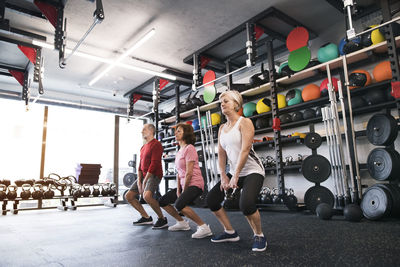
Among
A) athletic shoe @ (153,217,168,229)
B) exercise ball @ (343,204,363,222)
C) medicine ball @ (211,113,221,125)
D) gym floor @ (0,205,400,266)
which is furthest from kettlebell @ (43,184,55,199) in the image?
exercise ball @ (343,204,363,222)

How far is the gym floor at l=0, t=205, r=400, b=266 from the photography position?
179cm

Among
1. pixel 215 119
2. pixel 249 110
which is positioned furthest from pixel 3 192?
pixel 249 110

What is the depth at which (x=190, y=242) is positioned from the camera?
7.94 ft

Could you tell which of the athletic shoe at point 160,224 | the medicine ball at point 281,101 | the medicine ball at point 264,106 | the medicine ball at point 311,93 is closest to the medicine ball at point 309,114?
the medicine ball at point 311,93

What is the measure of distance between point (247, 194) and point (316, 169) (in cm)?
262

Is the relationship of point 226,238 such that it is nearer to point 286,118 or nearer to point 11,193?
point 286,118

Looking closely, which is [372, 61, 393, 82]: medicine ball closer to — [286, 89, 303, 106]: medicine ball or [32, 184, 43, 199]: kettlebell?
[286, 89, 303, 106]: medicine ball

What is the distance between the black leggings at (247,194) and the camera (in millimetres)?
2010

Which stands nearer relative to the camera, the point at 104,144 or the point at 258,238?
the point at 258,238

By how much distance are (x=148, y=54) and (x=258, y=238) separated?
5.16 meters

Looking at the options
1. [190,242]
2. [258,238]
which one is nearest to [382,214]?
[258,238]

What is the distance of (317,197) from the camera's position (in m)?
4.11

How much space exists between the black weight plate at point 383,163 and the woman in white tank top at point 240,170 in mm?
2139

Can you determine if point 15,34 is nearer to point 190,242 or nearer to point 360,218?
point 190,242
